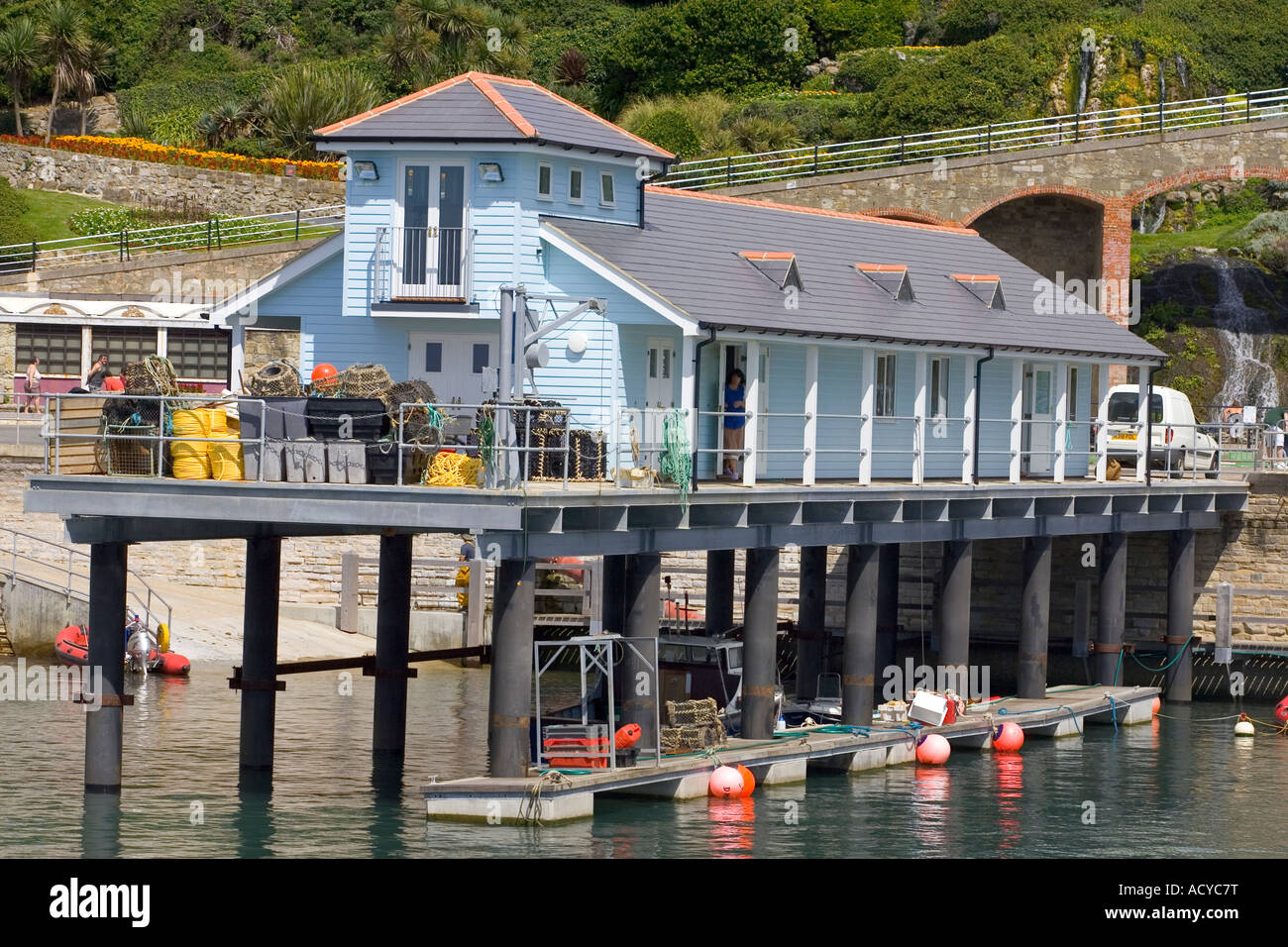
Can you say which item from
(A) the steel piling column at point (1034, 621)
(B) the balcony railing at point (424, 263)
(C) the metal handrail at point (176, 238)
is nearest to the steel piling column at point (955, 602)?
(A) the steel piling column at point (1034, 621)

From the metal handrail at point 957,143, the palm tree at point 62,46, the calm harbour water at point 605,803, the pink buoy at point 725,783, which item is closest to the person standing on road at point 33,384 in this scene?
the calm harbour water at point 605,803

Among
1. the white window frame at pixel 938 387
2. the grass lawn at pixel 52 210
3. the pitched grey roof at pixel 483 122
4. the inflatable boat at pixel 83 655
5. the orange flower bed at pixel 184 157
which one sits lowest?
the inflatable boat at pixel 83 655

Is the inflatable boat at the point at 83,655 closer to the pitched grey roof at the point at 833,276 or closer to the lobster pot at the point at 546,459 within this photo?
the pitched grey roof at the point at 833,276

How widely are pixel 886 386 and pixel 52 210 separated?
3878 cm

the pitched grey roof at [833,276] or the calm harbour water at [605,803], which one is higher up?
the pitched grey roof at [833,276]

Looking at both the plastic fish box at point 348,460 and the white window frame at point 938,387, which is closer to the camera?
the plastic fish box at point 348,460

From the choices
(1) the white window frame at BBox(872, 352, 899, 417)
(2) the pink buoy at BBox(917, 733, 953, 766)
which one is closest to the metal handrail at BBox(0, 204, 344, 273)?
(1) the white window frame at BBox(872, 352, 899, 417)

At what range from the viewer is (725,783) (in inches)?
1059

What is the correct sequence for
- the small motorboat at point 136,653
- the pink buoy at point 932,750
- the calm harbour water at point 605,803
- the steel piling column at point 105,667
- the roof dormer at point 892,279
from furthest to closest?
the small motorboat at point 136,653
the roof dormer at point 892,279
the pink buoy at point 932,750
the steel piling column at point 105,667
the calm harbour water at point 605,803

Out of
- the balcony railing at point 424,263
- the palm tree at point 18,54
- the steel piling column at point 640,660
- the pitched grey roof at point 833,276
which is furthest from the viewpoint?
the palm tree at point 18,54

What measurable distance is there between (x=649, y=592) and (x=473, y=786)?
4.18 meters

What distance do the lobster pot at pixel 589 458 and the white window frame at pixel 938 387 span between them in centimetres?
1013

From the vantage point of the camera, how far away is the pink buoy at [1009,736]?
108ft

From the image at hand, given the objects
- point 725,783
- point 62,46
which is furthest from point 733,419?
point 62,46
